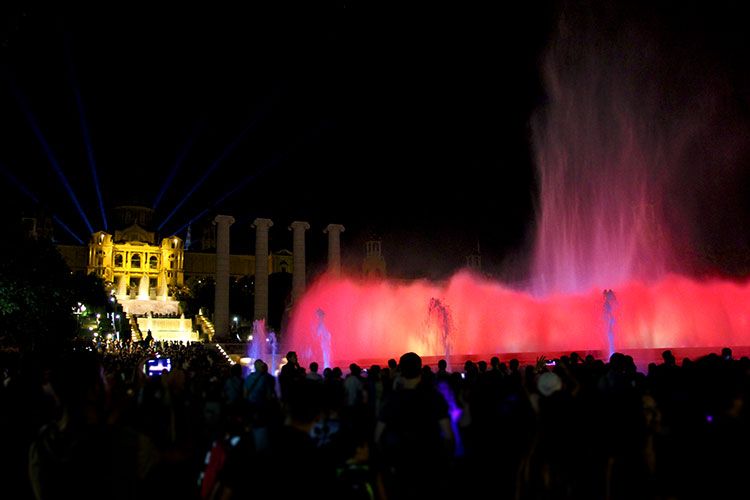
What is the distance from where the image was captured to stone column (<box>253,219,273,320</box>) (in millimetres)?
73438

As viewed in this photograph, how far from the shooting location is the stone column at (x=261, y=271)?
241 feet

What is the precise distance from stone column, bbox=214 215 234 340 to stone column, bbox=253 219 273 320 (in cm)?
357

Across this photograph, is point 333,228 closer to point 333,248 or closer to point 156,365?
point 333,248

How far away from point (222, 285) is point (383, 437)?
6875 cm

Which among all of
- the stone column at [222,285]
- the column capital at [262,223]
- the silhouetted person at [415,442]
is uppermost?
the column capital at [262,223]

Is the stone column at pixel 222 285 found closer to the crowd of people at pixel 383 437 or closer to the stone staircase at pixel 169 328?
the stone staircase at pixel 169 328

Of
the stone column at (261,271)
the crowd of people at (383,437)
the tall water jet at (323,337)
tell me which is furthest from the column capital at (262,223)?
the crowd of people at (383,437)

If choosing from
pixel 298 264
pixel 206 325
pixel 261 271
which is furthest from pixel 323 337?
pixel 206 325

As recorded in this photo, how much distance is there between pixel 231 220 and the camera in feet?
247

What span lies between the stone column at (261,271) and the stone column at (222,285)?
3.57m

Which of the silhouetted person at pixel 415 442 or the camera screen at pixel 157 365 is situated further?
the camera screen at pixel 157 365

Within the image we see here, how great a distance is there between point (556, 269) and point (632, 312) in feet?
24.5

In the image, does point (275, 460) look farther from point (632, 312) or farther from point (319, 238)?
point (319, 238)

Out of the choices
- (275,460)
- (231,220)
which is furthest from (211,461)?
(231,220)
